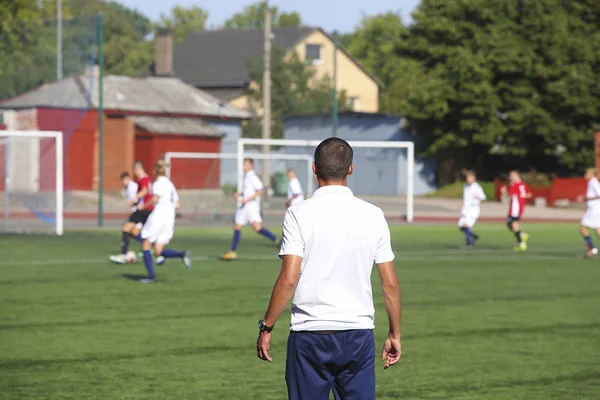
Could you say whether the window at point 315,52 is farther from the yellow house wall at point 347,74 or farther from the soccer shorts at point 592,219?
the soccer shorts at point 592,219

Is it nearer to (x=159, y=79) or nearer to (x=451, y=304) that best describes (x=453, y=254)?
(x=451, y=304)

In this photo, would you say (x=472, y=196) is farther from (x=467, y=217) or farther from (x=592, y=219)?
(x=592, y=219)

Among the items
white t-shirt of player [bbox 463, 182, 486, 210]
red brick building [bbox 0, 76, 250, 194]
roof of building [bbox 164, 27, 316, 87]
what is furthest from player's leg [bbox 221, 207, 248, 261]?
roof of building [bbox 164, 27, 316, 87]

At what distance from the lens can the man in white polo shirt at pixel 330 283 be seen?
5.32 metres

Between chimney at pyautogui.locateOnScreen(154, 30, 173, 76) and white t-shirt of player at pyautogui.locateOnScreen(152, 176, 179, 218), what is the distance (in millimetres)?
50832

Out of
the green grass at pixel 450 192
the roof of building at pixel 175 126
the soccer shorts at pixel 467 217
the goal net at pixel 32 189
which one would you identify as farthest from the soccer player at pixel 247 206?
the green grass at pixel 450 192

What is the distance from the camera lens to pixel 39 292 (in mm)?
16094

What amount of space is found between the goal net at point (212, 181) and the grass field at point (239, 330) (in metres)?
18.8

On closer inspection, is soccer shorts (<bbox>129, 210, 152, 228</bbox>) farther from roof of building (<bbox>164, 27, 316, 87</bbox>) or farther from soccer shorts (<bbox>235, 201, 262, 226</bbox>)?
roof of building (<bbox>164, 27, 316, 87</bbox>)

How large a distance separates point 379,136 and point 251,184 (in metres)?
42.1

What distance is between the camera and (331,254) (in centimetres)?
537

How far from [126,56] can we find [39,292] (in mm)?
98891

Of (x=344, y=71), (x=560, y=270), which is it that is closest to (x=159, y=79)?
(x=344, y=71)

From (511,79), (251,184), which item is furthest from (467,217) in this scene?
(511,79)
